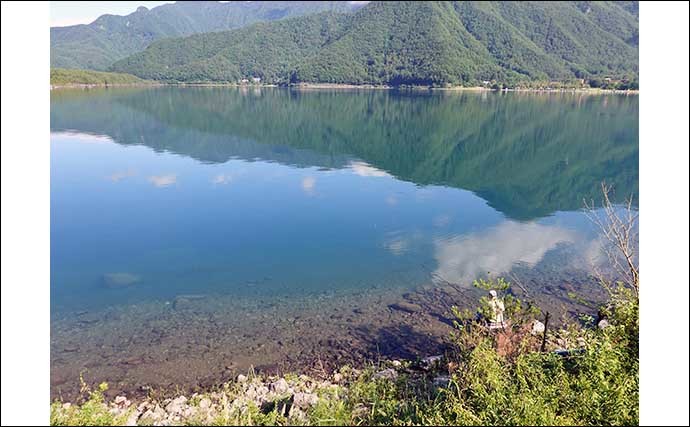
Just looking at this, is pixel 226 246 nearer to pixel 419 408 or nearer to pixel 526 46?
pixel 419 408

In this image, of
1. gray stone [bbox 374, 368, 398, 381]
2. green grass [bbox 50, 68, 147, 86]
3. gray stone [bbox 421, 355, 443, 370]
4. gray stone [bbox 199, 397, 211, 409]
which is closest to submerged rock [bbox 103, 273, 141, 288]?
gray stone [bbox 199, 397, 211, 409]

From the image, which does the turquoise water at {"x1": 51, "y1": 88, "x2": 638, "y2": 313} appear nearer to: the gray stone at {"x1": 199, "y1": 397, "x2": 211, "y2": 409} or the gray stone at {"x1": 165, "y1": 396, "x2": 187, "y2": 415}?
the gray stone at {"x1": 165, "y1": 396, "x2": 187, "y2": 415}

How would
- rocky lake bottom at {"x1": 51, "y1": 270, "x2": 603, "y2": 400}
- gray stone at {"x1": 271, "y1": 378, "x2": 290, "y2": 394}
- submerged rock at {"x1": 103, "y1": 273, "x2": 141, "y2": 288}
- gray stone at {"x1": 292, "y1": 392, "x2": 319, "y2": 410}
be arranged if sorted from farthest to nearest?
submerged rock at {"x1": 103, "y1": 273, "x2": 141, "y2": 288} → rocky lake bottom at {"x1": 51, "y1": 270, "x2": 603, "y2": 400} → gray stone at {"x1": 271, "y1": 378, "x2": 290, "y2": 394} → gray stone at {"x1": 292, "y1": 392, "x2": 319, "y2": 410}

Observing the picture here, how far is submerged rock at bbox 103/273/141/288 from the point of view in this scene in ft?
41.1

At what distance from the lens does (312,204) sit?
2061cm

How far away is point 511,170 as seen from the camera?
1127 inches

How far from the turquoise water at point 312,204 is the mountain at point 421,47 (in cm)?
8121

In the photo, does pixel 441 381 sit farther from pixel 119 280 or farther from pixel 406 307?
pixel 119 280

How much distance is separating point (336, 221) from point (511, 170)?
49.1 feet

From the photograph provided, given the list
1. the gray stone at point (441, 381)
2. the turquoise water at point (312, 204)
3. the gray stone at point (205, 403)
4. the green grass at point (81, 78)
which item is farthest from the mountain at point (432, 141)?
the green grass at point (81, 78)

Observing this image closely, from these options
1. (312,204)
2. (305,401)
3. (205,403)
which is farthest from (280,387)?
(312,204)

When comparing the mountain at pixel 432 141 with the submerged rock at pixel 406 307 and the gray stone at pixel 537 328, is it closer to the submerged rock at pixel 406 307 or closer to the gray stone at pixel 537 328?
the submerged rock at pixel 406 307

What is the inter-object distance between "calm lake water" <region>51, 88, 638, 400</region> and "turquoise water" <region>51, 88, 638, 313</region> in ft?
0.34

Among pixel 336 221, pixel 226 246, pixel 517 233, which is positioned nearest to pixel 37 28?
pixel 226 246
